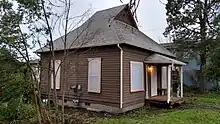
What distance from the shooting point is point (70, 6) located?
308 inches

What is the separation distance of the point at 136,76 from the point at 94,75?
2084 millimetres

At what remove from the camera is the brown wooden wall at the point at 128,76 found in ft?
32.7

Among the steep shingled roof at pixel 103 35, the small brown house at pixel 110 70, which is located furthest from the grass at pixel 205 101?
the steep shingled roof at pixel 103 35

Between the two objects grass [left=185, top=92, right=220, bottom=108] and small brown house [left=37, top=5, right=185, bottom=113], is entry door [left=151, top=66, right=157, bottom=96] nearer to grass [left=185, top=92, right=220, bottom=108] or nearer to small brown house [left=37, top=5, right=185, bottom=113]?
small brown house [left=37, top=5, right=185, bottom=113]

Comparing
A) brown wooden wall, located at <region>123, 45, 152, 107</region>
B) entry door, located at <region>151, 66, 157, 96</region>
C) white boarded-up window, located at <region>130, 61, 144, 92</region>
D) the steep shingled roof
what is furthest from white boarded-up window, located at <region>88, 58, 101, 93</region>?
entry door, located at <region>151, 66, 157, 96</region>

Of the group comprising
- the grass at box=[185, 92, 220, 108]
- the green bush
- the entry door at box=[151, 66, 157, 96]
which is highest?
the entry door at box=[151, 66, 157, 96]

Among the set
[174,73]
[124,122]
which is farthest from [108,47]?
[174,73]

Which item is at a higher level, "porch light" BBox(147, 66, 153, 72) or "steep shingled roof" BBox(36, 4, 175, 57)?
"steep shingled roof" BBox(36, 4, 175, 57)

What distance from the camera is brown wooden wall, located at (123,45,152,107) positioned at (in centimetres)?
998

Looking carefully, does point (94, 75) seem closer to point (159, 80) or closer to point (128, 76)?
point (128, 76)

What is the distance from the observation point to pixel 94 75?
35.3 feet

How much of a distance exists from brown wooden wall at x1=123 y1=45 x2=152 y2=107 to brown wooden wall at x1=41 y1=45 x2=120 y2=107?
0.37m

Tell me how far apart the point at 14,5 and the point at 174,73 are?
12305mm

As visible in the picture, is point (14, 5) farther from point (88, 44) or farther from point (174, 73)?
point (174, 73)
